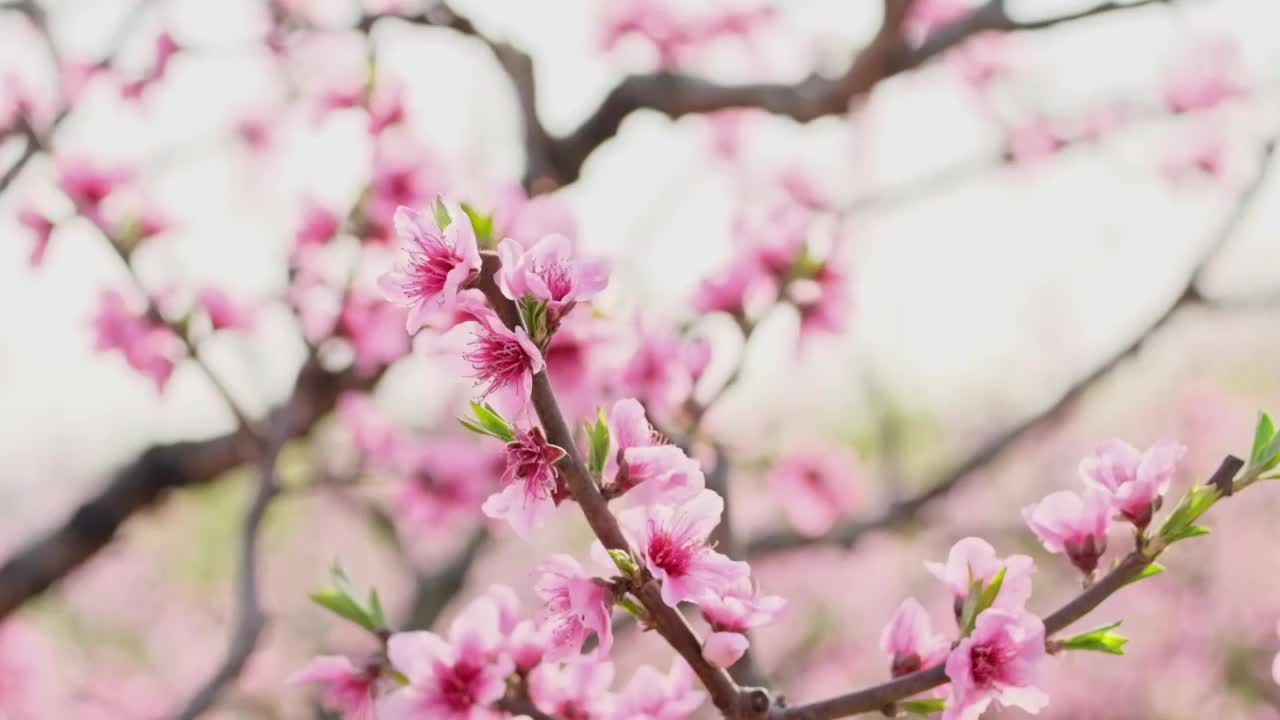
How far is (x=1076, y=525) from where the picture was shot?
1222 millimetres

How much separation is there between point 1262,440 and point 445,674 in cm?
92

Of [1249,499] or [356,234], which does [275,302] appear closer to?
[356,234]

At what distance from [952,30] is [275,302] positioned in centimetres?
178

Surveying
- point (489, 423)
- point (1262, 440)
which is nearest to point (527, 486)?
point (489, 423)

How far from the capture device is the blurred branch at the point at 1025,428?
3.12 meters

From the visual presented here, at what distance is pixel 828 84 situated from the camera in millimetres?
2869

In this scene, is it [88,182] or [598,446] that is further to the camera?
[88,182]

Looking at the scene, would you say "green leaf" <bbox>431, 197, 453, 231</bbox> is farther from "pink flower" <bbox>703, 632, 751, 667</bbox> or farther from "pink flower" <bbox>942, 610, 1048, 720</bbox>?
"pink flower" <bbox>942, 610, 1048, 720</bbox>

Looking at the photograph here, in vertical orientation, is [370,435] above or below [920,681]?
below

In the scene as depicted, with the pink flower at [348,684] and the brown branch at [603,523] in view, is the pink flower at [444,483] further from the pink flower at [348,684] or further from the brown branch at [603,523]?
the brown branch at [603,523]

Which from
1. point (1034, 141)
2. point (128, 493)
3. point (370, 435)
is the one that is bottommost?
point (370, 435)

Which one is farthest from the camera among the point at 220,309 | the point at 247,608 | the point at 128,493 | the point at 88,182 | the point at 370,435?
the point at 370,435

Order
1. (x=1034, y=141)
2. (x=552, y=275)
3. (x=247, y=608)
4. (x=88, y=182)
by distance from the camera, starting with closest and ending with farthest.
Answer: (x=552, y=275), (x=247, y=608), (x=88, y=182), (x=1034, y=141)

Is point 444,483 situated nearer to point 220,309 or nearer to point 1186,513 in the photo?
point 220,309
